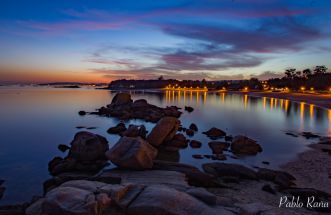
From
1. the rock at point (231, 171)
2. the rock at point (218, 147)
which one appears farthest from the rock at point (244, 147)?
the rock at point (231, 171)

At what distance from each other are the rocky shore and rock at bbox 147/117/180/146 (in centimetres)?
7

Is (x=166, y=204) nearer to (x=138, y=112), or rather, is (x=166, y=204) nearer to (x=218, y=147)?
(x=218, y=147)

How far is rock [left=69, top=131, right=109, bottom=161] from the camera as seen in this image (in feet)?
50.9

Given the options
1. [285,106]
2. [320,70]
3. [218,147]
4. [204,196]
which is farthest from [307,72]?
[204,196]

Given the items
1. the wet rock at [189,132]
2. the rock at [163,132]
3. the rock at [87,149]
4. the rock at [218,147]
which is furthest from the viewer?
the wet rock at [189,132]

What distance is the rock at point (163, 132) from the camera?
20219 mm

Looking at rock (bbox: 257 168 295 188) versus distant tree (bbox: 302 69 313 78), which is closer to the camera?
rock (bbox: 257 168 295 188)

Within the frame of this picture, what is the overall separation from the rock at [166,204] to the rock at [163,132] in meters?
12.1

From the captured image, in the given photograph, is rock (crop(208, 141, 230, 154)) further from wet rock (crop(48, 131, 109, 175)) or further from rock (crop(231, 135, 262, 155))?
wet rock (crop(48, 131, 109, 175))

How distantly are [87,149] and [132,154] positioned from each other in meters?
4.15

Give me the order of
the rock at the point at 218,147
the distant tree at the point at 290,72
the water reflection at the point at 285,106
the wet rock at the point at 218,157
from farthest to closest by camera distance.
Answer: the distant tree at the point at 290,72
the water reflection at the point at 285,106
the rock at the point at 218,147
the wet rock at the point at 218,157

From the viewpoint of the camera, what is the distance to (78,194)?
7746mm

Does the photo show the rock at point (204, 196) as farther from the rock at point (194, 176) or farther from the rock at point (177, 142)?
the rock at point (177, 142)

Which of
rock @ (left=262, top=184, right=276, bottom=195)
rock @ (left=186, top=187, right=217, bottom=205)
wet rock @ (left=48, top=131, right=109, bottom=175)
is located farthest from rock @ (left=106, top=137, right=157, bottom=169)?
rock @ (left=262, top=184, right=276, bottom=195)
